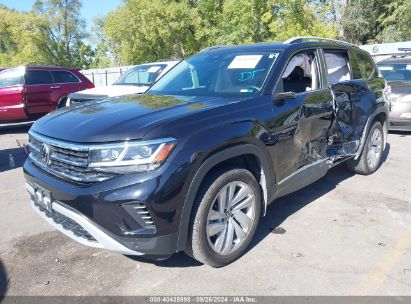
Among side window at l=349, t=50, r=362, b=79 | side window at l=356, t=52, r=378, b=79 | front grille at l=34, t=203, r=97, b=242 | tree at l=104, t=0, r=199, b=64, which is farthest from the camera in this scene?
tree at l=104, t=0, r=199, b=64

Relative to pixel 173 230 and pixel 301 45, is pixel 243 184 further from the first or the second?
pixel 301 45

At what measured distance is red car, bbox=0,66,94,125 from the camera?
10.1 meters

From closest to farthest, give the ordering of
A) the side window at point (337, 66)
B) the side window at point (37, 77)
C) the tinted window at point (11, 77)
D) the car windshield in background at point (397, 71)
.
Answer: the side window at point (337, 66)
the car windshield in background at point (397, 71)
the tinted window at point (11, 77)
the side window at point (37, 77)

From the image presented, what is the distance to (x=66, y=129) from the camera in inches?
119

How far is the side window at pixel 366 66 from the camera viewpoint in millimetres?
5492

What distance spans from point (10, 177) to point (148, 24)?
85.3 feet

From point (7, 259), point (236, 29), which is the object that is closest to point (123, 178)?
point (7, 259)

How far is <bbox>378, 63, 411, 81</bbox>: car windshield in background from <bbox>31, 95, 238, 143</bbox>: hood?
7.88 meters

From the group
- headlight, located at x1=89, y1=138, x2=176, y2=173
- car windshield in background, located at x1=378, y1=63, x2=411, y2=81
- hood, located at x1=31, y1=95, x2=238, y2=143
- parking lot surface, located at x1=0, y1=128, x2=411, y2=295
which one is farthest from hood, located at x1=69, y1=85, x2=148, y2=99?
car windshield in background, located at x1=378, y1=63, x2=411, y2=81

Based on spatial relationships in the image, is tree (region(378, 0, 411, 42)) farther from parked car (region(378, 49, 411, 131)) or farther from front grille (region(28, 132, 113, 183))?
front grille (region(28, 132, 113, 183))

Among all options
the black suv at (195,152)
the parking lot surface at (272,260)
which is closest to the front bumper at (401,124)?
the parking lot surface at (272,260)

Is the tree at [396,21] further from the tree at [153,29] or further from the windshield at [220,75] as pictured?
the windshield at [220,75]

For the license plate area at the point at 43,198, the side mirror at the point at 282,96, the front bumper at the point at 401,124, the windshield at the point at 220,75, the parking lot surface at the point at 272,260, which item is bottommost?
the parking lot surface at the point at 272,260

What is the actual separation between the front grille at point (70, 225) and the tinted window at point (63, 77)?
844cm
